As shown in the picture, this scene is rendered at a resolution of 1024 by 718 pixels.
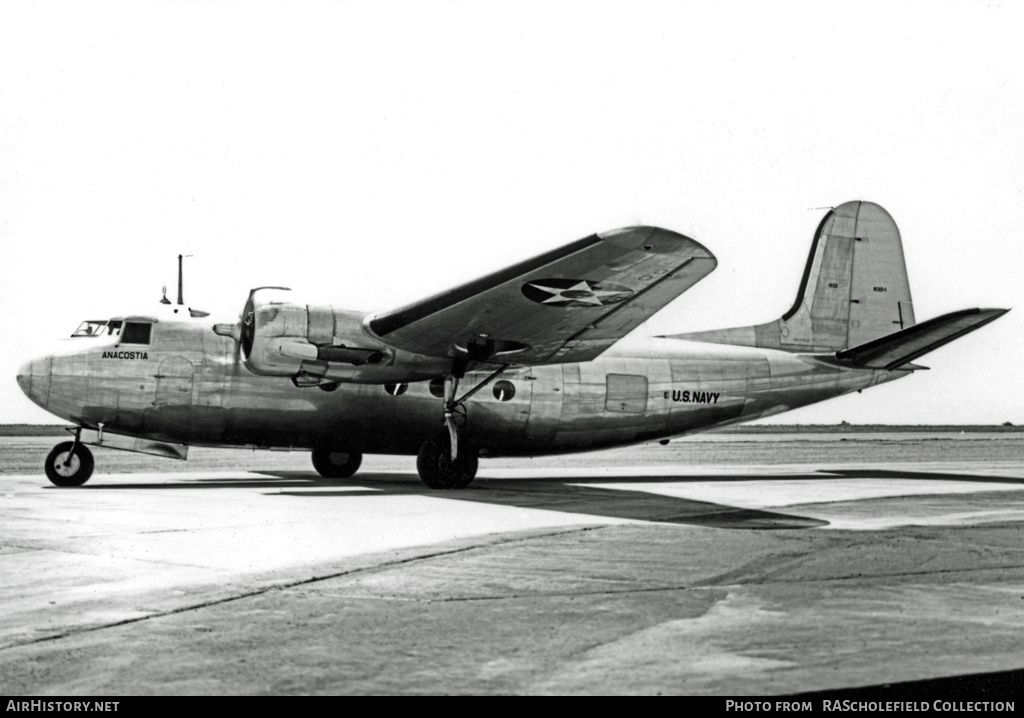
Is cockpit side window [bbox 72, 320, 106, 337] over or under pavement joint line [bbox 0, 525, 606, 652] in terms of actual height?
over

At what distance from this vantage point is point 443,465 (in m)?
16.3

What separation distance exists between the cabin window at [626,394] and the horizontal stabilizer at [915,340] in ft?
13.9

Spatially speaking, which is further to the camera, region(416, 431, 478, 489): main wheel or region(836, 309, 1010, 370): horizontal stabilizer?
region(836, 309, 1010, 370): horizontal stabilizer

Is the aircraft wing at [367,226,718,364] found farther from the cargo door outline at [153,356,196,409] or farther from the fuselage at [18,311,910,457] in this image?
the cargo door outline at [153,356,196,409]

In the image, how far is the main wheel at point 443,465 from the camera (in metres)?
16.2

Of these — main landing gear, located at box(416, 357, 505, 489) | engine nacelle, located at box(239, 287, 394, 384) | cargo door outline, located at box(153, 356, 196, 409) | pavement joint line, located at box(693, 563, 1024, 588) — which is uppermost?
engine nacelle, located at box(239, 287, 394, 384)

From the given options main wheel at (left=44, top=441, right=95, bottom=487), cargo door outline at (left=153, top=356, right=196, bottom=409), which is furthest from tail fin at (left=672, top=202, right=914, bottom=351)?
main wheel at (left=44, top=441, right=95, bottom=487)

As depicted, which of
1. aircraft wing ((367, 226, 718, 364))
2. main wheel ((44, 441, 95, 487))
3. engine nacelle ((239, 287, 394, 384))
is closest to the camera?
aircraft wing ((367, 226, 718, 364))

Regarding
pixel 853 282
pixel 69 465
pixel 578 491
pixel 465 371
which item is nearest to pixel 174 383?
pixel 69 465

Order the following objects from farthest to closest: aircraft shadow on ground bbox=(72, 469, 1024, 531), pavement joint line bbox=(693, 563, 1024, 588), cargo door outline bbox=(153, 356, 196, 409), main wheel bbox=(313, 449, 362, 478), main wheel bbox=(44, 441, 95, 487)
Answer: main wheel bbox=(313, 449, 362, 478), cargo door outline bbox=(153, 356, 196, 409), main wheel bbox=(44, 441, 95, 487), aircraft shadow on ground bbox=(72, 469, 1024, 531), pavement joint line bbox=(693, 563, 1024, 588)

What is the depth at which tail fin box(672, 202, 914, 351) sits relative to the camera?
21375 millimetres

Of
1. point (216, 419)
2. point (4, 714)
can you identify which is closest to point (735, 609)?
point (4, 714)

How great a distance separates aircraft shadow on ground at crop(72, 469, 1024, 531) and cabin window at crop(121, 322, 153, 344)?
2.30m

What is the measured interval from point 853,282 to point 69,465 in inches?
607
